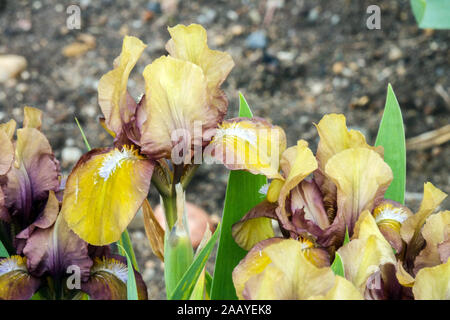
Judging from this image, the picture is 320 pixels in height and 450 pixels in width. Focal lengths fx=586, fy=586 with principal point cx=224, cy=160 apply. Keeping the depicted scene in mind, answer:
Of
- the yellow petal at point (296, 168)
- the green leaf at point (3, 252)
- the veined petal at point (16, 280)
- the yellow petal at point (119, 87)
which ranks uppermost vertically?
the yellow petal at point (119, 87)

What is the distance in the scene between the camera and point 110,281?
0.99 meters

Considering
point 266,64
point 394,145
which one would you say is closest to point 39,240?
point 394,145

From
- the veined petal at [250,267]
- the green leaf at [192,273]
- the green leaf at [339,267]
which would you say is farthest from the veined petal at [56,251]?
the green leaf at [339,267]

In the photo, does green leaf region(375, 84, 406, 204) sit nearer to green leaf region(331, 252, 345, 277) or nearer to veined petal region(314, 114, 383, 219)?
veined petal region(314, 114, 383, 219)

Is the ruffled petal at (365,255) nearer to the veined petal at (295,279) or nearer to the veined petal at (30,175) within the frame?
the veined petal at (295,279)

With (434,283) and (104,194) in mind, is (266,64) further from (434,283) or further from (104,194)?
(434,283)

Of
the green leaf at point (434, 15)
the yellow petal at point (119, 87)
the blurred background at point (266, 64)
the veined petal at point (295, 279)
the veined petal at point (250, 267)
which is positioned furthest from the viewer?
the blurred background at point (266, 64)

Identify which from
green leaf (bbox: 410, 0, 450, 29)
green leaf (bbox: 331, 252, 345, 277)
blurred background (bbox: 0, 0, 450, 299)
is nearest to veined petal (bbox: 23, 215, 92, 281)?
green leaf (bbox: 331, 252, 345, 277)

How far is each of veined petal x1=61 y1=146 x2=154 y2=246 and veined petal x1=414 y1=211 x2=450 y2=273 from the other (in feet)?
1.44

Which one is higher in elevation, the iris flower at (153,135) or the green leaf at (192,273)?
the iris flower at (153,135)

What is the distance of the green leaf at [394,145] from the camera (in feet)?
3.82

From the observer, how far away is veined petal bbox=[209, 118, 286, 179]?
0.96 m

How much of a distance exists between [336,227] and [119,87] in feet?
1.40
